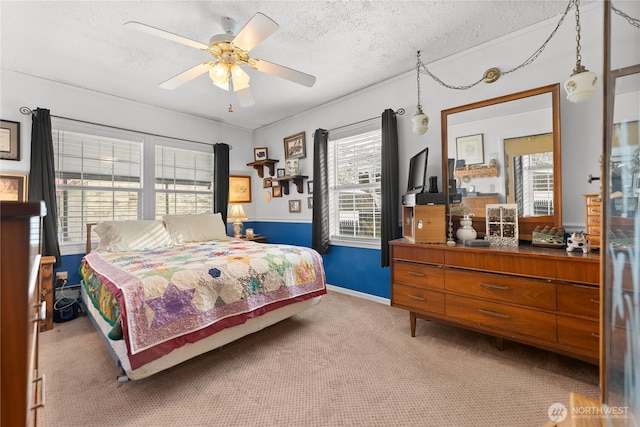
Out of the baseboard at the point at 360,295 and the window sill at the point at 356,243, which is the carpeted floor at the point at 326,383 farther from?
the window sill at the point at 356,243

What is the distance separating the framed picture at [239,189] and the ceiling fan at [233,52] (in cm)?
246

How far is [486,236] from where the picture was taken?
2.28 metres

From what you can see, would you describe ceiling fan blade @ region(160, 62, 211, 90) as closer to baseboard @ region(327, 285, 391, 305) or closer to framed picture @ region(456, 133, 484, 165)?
framed picture @ region(456, 133, 484, 165)

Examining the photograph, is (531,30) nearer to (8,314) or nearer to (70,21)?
(8,314)

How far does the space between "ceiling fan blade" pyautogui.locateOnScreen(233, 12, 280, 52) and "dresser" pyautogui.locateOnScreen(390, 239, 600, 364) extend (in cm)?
186

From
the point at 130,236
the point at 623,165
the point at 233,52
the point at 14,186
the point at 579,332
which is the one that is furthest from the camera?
the point at 130,236

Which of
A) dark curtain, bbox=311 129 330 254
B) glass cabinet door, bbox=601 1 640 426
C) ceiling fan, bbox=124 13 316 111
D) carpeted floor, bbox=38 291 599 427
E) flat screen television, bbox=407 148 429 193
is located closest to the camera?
glass cabinet door, bbox=601 1 640 426

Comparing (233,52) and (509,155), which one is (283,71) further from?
(509,155)

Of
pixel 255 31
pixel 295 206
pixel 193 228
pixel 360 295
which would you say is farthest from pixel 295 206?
pixel 255 31

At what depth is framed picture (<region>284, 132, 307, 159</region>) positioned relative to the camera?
13.7 ft

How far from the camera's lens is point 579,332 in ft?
5.42

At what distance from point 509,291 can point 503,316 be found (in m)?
0.18

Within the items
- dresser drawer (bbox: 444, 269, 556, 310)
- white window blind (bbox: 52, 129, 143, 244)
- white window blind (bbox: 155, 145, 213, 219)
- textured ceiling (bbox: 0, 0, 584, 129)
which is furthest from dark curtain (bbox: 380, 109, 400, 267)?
white window blind (bbox: 52, 129, 143, 244)

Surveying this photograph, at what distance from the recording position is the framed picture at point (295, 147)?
418cm
